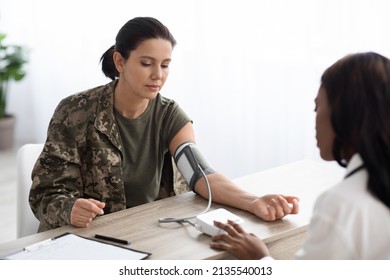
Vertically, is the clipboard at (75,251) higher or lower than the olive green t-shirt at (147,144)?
lower

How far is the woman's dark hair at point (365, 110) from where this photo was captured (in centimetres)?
106

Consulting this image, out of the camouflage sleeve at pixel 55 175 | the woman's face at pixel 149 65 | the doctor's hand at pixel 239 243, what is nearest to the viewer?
the doctor's hand at pixel 239 243

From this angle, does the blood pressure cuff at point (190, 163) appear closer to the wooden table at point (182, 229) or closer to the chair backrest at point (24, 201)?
the wooden table at point (182, 229)

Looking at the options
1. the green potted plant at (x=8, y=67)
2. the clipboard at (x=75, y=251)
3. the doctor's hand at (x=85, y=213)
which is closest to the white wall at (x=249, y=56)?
the green potted plant at (x=8, y=67)

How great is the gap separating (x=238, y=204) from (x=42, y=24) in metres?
3.30

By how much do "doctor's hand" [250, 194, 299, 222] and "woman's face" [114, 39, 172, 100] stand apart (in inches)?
20.5

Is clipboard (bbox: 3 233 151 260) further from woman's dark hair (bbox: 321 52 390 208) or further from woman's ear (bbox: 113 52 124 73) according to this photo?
woman's ear (bbox: 113 52 124 73)

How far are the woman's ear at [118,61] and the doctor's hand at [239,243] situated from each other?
2.43 feet

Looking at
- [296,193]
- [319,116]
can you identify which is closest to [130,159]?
[296,193]

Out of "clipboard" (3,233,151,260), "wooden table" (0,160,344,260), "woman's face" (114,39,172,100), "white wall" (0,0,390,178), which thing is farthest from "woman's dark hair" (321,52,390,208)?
"white wall" (0,0,390,178)

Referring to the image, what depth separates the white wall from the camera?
9.77ft

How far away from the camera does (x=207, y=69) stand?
3.61 meters

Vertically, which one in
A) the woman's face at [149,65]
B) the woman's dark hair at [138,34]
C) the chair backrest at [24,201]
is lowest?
the chair backrest at [24,201]

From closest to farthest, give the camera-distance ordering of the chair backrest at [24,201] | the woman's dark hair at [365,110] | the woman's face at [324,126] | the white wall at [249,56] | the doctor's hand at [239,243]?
the woman's dark hair at [365,110]
the woman's face at [324,126]
the doctor's hand at [239,243]
the chair backrest at [24,201]
the white wall at [249,56]
